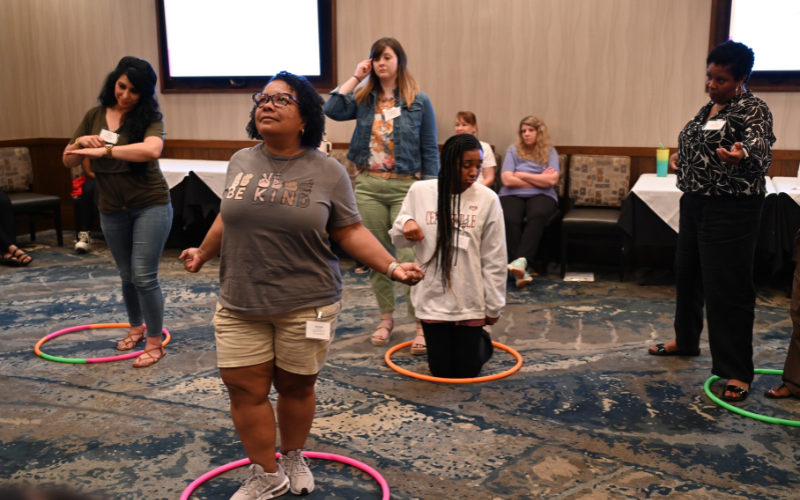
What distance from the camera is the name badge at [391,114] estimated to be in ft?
12.7

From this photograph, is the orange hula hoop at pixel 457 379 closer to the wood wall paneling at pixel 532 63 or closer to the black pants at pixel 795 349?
the black pants at pixel 795 349

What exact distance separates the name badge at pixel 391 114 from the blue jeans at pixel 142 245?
1.24 meters

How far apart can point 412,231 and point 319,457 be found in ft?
3.41

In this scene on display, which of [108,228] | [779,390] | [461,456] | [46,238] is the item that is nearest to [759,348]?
[779,390]

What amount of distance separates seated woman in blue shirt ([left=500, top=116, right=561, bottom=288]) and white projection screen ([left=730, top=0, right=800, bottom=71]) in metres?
1.75

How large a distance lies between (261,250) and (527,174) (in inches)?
161

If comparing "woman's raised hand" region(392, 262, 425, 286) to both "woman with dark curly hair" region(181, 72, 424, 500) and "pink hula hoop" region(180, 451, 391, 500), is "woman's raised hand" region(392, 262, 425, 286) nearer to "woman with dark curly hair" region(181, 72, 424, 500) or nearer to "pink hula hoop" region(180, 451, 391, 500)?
"woman with dark curly hair" region(181, 72, 424, 500)

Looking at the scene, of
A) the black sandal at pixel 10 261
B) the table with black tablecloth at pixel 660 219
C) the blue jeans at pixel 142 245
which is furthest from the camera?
the black sandal at pixel 10 261

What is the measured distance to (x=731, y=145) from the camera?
313 centimetres

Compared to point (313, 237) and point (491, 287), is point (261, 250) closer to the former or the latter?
point (313, 237)

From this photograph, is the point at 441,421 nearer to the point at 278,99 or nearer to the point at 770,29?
the point at 278,99

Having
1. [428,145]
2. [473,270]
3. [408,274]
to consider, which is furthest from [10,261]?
[408,274]

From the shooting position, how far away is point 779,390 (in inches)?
129

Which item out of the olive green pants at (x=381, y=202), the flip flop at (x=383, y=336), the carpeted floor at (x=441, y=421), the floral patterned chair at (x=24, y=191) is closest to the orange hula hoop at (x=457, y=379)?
the carpeted floor at (x=441, y=421)
